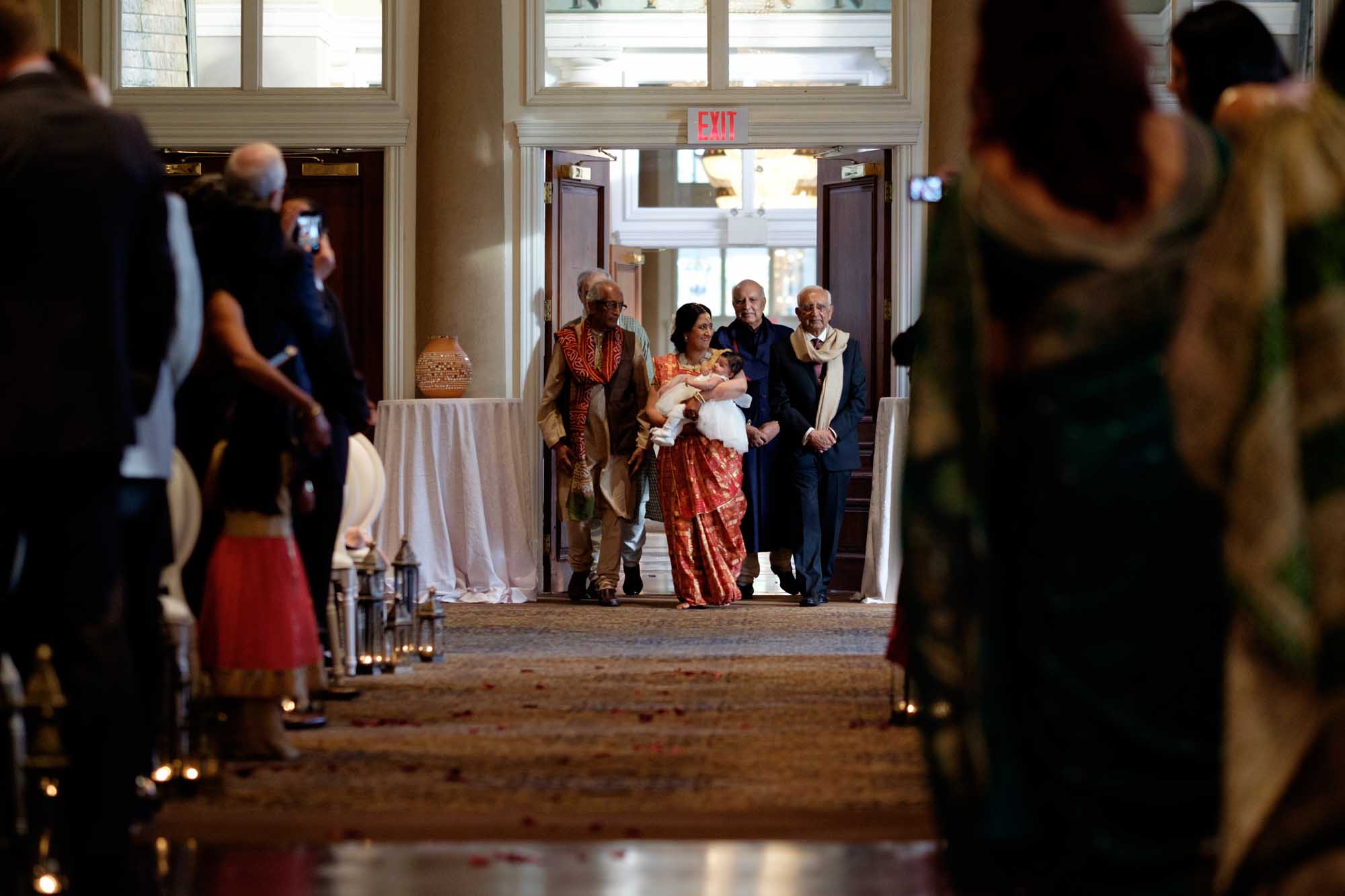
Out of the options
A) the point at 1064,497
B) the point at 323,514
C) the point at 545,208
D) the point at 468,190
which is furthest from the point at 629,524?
the point at 1064,497

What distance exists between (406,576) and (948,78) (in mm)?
4502

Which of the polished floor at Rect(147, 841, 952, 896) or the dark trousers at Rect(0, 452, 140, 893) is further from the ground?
the dark trousers at Rect(0, 452, 140, 893)

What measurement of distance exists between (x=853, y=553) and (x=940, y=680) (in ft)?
23.9

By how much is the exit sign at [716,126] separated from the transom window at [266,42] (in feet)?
5.60

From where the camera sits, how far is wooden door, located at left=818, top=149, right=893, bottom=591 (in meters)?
9.02

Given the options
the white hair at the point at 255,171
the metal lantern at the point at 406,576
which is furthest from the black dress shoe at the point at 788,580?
the white hair at the point at 255,171

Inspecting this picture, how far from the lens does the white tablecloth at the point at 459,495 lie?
859cm

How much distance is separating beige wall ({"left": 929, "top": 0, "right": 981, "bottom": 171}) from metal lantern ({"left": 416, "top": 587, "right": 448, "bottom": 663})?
3999mm

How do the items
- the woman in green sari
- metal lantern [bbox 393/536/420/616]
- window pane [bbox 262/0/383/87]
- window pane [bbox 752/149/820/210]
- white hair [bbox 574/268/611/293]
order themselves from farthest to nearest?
window pane [bbox 752/149/820/210]
window pane [bbox 262/0/383/87]
white hair [bbox 574/268/611/293]
metal lantern [bbox 393/536/420/616]
the woman in green sari

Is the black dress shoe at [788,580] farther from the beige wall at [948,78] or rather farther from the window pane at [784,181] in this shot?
the window pane at [784,181]

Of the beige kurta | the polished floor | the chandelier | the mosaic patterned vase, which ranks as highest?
the chandelier

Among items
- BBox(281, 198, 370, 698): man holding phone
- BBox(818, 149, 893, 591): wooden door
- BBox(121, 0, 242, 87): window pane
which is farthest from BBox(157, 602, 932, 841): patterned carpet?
BBox(121, 0, 242, 87): window pane

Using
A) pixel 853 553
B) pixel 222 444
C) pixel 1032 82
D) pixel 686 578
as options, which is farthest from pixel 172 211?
pixel 853 553

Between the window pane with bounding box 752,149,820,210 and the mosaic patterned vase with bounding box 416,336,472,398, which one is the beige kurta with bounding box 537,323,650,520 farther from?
the window pane with bounding box 752,149,820,210
